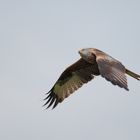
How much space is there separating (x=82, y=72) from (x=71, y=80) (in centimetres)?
43

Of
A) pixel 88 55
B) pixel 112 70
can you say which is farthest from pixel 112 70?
pixel 88 55

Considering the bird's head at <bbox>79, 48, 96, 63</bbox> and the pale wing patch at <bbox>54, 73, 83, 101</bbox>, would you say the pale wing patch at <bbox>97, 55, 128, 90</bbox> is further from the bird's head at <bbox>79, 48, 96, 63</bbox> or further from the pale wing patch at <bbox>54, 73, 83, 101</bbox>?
the pale wing patch at <bbox>54, 73, 83, 101</bbox>

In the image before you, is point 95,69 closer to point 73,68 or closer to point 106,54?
point 73,68

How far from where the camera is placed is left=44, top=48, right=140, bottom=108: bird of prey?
1458 cm

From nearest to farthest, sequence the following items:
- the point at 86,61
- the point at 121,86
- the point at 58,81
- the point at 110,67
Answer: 1. the point at 121,86
2. the point at 110,67
3. the point at 86,61
4. the point at 58,81

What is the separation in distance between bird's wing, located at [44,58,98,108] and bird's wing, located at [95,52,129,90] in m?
1.64

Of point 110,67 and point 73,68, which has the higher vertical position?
point 73,68

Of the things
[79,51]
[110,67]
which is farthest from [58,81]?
[110,67]

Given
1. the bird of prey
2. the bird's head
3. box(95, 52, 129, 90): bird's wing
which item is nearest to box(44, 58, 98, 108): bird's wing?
the bird of prey

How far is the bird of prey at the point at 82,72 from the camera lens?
1458 cm

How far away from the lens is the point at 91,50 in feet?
52.4

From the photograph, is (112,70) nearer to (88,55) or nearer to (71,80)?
(88,55)

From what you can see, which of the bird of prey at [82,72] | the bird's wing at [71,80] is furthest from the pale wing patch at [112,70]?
the bird's wing at [71,80]

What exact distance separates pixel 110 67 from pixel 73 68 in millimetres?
3333
